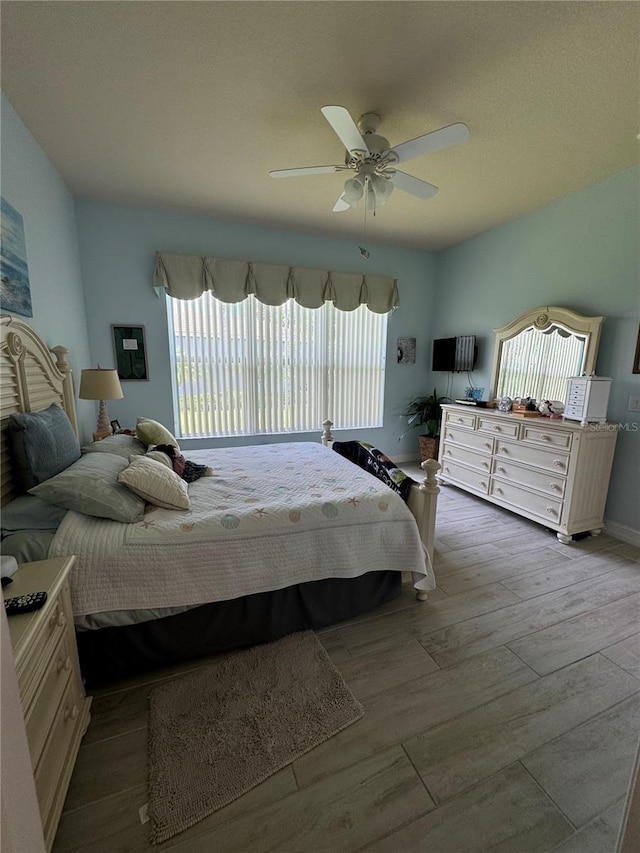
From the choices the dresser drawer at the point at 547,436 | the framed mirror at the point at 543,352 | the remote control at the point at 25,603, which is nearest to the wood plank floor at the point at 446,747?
the remote control at the point at 25,603

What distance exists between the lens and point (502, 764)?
123 centimetres

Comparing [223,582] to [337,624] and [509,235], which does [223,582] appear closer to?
[337,624]

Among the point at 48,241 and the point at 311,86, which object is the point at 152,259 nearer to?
the point at 48,241

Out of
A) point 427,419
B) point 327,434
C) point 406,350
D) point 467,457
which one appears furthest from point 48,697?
point 406,350

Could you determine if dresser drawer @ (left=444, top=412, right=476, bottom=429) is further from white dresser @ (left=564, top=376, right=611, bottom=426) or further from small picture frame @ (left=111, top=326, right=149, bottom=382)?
small picture frame @ (left=111, top=326, right=149, bottom=382)

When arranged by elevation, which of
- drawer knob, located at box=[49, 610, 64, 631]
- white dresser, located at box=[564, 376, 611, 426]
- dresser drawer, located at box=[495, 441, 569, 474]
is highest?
white dresser, located at box=[564, 376, 611, 426]

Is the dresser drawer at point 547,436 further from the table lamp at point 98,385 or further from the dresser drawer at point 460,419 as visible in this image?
the table lamp at point 98,385

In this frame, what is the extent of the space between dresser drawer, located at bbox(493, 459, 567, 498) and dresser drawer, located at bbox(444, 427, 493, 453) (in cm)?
17

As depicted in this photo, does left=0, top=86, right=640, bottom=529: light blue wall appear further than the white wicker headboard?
Yes

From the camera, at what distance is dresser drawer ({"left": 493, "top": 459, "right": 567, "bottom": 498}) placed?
2744 millimetres

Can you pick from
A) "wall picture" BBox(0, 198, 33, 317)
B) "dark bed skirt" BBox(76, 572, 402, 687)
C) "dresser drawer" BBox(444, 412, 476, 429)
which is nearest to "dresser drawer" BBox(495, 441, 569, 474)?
"dresser drawer" BBox(444, 412, 476, 429)

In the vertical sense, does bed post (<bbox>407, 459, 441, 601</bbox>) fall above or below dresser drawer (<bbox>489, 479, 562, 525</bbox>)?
above

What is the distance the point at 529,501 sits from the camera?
2.98 meters

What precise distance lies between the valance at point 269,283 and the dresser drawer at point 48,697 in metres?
3.13
